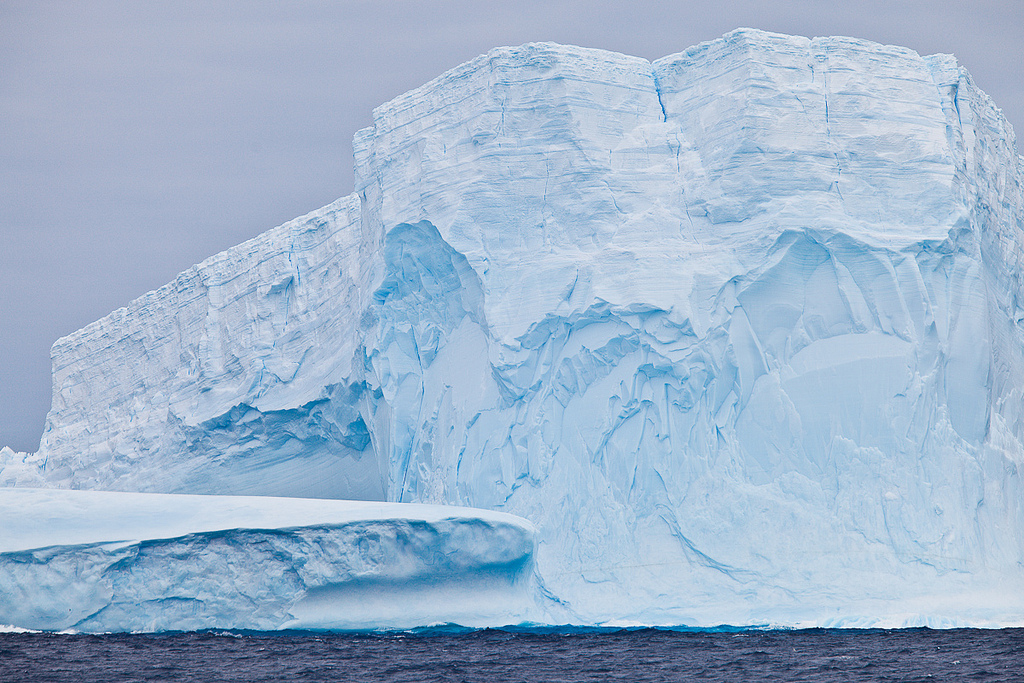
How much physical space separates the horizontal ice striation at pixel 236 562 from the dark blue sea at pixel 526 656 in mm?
307

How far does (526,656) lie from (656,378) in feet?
10.9


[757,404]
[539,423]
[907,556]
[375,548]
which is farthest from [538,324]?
[907,556]

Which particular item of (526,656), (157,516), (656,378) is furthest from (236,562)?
(656,378)

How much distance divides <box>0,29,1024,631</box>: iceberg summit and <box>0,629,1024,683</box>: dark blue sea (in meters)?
0.26

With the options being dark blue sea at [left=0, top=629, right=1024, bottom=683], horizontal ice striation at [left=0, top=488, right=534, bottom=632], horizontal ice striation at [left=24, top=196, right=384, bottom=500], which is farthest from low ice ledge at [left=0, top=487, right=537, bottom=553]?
horizontal ice striation at [left=24, top=196, right=384, bottom=500]

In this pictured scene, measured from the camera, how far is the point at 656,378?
12.7 metres

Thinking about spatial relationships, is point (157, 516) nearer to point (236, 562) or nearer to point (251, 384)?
point (236, 562)

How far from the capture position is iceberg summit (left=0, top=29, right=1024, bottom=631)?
36.0 feet

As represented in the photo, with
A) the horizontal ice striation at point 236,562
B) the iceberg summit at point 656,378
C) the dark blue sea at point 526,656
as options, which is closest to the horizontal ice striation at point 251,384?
the iceberg summit at point 656,378

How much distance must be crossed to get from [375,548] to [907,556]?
501cm

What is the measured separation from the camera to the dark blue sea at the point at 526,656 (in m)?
9.59

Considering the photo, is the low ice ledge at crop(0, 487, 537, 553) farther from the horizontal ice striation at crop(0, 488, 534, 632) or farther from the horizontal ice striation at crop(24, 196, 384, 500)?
the horizontal ice striation at crop(24, 196, 384, 500)

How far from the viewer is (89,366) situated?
1773 cm

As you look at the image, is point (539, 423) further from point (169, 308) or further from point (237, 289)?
point (169, 308)
